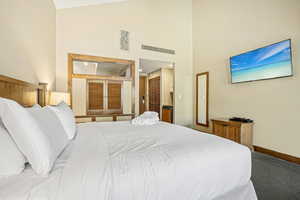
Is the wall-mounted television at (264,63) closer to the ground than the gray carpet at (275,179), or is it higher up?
higher up

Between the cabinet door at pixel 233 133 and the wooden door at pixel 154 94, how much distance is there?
11.0ft

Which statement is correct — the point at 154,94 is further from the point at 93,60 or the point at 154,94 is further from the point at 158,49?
the point at 93,60

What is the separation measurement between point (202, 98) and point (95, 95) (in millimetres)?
3246

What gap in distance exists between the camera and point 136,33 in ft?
13.6

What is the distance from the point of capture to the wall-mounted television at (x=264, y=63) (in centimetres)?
246

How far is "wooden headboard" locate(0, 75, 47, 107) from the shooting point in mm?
1253

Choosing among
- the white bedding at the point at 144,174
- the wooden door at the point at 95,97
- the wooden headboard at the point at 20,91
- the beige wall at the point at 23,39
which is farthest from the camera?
the wooden door at the point at 95,97

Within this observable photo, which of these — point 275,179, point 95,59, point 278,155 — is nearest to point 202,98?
point 278,155

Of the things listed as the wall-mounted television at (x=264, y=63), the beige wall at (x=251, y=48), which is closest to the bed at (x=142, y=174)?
the beige wall at (x=251, y=48)

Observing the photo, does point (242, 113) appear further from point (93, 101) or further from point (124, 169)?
point (93, 101)

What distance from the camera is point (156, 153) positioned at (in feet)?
3.67

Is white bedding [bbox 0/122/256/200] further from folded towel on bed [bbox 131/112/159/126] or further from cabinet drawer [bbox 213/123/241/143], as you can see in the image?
cabinet drawer [bbox 213/123/241/143]

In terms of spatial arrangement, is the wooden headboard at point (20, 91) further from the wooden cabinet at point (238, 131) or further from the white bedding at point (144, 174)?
the wooden cabinet at point (238, 131)

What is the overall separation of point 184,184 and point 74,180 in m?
0.71
